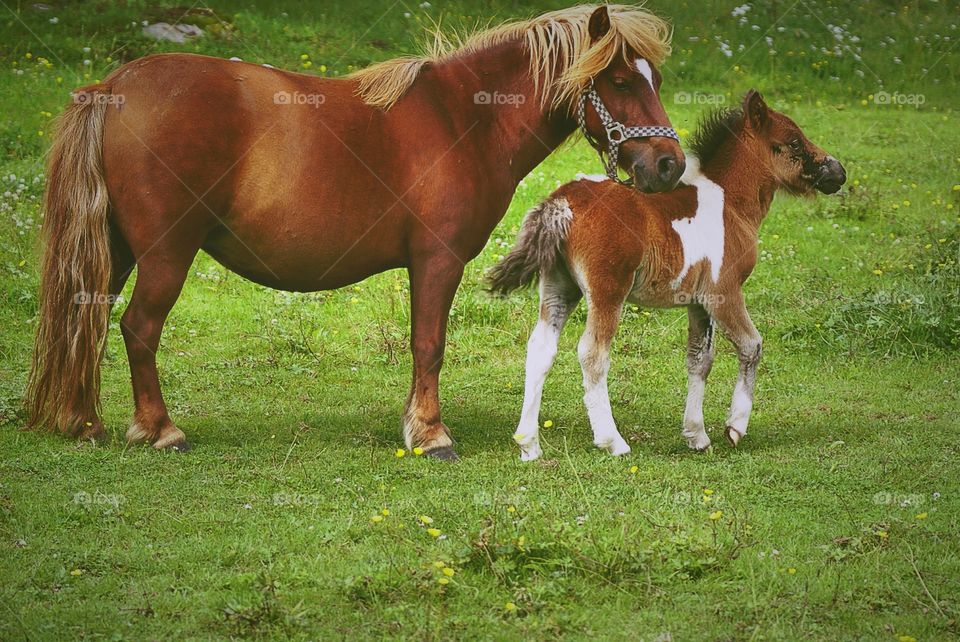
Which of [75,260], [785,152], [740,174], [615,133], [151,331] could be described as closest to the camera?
[75,260]

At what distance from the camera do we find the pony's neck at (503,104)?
23.0ft

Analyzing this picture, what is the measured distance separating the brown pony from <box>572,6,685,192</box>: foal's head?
0.01 m

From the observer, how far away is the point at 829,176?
7.36 m

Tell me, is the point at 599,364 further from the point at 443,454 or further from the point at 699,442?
the point at 443,454

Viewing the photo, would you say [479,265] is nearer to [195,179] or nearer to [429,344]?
[429,344]

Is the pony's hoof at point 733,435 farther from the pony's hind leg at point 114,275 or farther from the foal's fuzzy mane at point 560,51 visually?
the pony's hind leg at point 114,275

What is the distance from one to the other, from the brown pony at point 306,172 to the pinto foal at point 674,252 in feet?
1.10

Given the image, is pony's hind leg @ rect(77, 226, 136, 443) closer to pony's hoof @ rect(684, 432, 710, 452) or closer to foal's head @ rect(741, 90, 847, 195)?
pony's hoof @ rect(684, 432, 710, 452)

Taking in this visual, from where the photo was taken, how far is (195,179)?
6441 millimetres

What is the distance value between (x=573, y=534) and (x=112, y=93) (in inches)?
143

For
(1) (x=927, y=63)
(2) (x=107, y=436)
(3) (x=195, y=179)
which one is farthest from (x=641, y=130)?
(1) (x=927, y=63)

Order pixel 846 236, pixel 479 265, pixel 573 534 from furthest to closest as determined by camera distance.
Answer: pixel 846 236 → pixel 479 265 → pixel 573 534

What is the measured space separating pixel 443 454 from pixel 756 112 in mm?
2927

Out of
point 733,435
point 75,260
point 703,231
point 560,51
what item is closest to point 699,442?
point 733,435
